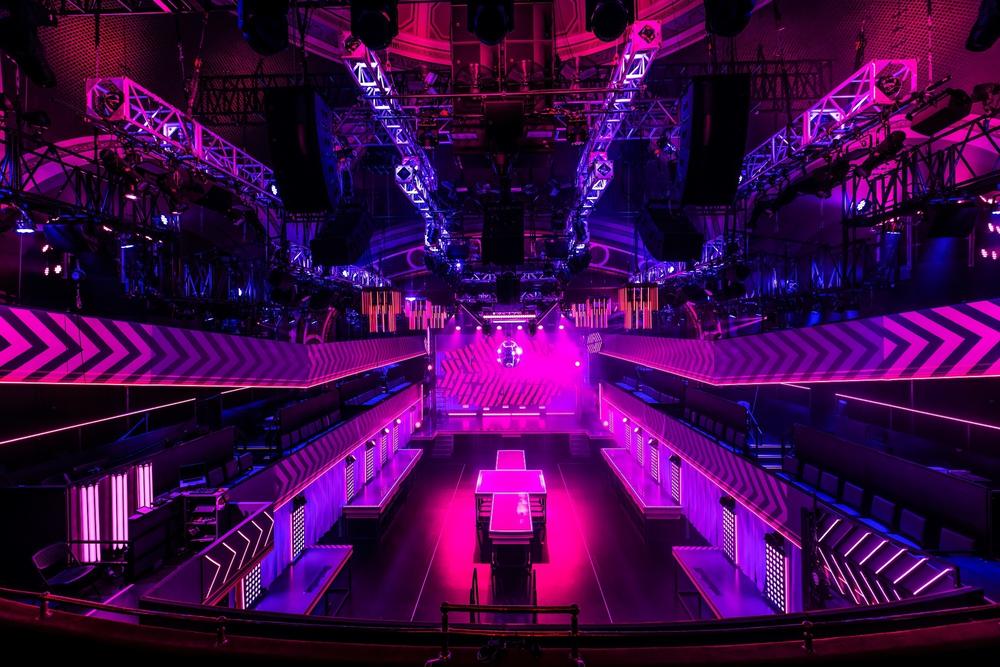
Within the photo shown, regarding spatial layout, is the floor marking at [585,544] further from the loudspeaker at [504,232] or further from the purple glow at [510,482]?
the loudspeaker at [504,232]

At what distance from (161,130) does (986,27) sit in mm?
8459

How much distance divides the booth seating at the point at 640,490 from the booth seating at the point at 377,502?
5.99 meters

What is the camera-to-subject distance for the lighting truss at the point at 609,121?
17.0 ft

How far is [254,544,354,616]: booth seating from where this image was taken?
22.8ft

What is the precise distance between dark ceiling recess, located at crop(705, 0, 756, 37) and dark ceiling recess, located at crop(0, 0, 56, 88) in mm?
5254

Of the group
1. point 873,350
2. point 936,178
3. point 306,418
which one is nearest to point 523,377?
point 306,418

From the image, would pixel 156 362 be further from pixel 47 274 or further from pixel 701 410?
pixel 701 410

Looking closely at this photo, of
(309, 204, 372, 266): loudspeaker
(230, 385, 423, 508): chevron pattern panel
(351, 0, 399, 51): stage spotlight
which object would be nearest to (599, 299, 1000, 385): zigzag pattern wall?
(351, 0, 399, 51): stage spotlight

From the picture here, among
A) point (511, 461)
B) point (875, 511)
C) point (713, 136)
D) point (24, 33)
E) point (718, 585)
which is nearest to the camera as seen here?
point (24, 33)

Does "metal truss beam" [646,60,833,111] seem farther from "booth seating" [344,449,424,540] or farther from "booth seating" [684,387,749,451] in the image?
"booth seating" [344,449,424,540]

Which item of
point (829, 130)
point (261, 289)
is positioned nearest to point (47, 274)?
point (261, 289)

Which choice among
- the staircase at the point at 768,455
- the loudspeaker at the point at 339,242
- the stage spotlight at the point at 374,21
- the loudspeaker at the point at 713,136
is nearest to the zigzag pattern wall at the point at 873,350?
the staircase at the point at 768,455

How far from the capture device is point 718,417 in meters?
9.66

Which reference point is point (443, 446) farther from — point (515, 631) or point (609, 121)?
point (515, 631)
